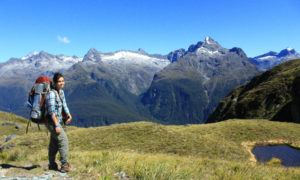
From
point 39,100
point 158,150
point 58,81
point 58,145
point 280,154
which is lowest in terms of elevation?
point 280,154

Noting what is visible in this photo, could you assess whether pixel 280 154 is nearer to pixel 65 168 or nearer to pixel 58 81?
pixel 65 168

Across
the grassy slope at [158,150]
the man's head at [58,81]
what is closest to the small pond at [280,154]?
the grassy slope at [158,150]

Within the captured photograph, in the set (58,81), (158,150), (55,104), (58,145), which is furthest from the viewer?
(158,150)

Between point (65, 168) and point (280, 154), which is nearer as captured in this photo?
point (65, 168)

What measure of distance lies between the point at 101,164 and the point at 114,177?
184 cm

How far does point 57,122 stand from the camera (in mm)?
8484

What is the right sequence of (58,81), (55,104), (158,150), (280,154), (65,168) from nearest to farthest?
(65,168) < (55,104) < (58,81) < (158,150) < (280,154)

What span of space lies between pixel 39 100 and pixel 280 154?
868 inches

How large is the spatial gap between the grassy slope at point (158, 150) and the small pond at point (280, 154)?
1375mm

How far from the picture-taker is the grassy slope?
8430 mm

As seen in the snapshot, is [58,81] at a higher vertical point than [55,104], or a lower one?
higher

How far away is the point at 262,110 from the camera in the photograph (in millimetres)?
66625

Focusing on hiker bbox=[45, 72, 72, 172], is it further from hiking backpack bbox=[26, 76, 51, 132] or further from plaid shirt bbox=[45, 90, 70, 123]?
hiking backpack bbox=[26, 76, 51, 132]

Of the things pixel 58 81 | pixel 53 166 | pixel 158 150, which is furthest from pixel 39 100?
pixel 158 150
